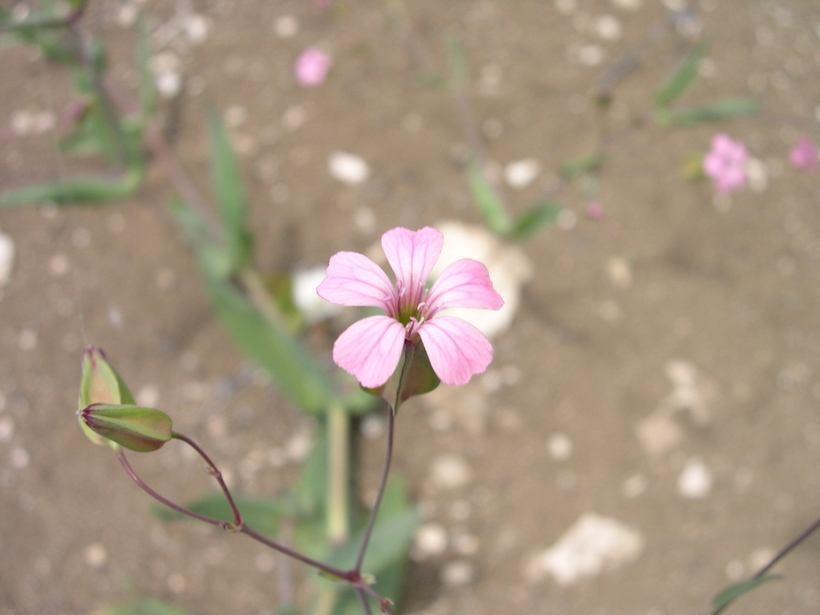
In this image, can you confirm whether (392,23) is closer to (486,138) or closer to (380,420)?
(486,138)

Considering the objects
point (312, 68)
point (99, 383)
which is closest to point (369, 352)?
point (99, 383)

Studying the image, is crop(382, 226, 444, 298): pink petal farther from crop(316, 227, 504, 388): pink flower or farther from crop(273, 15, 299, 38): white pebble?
crop(273, 15, 299, 38): white pebble

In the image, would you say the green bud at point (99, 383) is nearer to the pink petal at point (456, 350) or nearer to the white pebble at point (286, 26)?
the pink petal at point (456, 350)

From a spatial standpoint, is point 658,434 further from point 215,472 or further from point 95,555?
point 95,555

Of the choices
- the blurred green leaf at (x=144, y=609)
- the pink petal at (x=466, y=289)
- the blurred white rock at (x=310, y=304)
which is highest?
the blurred white rock at (x=310, y=304)

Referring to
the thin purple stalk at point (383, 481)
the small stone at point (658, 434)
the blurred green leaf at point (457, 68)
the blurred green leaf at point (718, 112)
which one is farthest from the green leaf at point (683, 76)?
the thin purple stalk at point (383, 481)

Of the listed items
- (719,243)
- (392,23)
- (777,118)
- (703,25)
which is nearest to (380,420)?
(719,243)

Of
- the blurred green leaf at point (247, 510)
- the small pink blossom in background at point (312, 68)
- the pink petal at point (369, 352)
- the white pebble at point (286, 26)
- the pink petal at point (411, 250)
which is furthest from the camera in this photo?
the white pebble at point (286, 26)

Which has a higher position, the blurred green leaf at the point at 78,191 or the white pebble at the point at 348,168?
the white pebble at the point at 348,168
